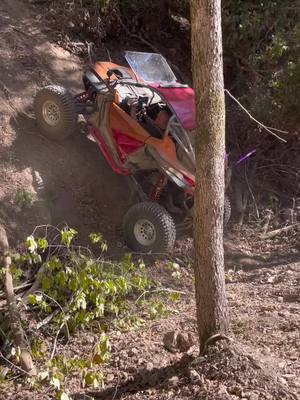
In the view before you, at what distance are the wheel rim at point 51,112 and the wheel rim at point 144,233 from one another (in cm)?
193

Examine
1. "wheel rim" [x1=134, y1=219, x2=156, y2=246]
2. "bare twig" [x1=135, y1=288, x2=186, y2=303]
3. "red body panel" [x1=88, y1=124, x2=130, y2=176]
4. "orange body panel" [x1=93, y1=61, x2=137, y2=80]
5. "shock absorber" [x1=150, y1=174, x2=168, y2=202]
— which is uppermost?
"orange body panel" [x1=93, y1=61, x2=137, y2=80]

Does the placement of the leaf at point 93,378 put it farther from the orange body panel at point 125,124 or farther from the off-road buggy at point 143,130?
the orange body panel at point 125,124

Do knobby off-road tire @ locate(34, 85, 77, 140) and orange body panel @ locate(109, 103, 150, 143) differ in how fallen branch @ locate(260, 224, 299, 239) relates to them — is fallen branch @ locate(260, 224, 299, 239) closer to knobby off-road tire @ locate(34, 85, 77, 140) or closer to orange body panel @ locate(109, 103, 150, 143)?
orange body panel @ locate(109, 103, 150, 143)

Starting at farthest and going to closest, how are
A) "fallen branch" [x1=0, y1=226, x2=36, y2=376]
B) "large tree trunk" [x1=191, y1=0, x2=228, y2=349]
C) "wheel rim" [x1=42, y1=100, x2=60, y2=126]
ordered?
"wheel rim" [x1=42, y1=100, x2=60, y2=126] → "fallen branch" [x1=0, y1=226, x2=36, y2=376] → "large tree trunk" [x1=191, y1=0, x2=228, y2=349]

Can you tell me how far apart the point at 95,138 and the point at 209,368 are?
14.6 feet

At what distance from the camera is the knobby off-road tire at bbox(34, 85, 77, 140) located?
27.3ft

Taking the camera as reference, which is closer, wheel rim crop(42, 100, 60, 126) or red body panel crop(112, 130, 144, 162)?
red body panel crop(112, 130, 144, 162)

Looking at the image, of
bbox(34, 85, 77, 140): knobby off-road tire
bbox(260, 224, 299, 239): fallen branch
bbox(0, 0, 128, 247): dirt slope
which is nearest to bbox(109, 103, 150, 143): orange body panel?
bbox(34, 85, 77, 140): knobby off-road tire

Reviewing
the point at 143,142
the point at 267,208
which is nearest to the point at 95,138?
the point at 143,142

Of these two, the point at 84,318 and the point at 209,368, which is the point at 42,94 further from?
the point at 209,368

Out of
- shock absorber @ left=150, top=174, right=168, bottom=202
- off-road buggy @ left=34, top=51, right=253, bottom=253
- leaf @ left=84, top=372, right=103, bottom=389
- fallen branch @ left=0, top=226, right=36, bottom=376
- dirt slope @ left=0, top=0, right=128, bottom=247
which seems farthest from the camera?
shock absorber @ left=150, top=174, right=168, bottom=202

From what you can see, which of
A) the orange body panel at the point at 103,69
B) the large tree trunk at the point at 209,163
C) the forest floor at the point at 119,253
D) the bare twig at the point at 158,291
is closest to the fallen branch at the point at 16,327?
the forest floor at the point at 119,253

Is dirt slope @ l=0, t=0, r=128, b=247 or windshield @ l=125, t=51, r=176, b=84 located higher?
windshield @ l=125, t=51, r=176, b=84

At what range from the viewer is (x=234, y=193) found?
970 cm
